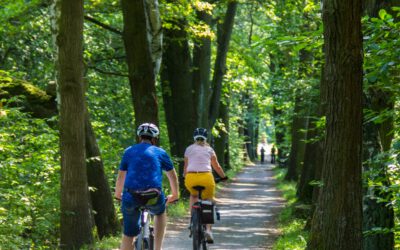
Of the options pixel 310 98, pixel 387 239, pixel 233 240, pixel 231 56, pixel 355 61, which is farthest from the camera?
pixel 231 56

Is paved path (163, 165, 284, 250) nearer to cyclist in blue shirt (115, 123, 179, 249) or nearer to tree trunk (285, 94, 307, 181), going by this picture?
tree trunk (285, 94, 307, 181)

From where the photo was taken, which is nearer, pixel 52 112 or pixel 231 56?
pixel 52 112

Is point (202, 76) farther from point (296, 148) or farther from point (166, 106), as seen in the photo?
point (296, 148)

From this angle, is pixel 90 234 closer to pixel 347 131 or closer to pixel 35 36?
pixel 347 131

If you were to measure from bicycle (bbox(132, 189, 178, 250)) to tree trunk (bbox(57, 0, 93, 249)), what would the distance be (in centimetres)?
322

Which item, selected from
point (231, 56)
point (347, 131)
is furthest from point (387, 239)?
point (231, 56)

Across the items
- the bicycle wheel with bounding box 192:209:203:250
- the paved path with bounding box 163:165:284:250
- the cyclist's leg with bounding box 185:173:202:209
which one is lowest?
the paved path with bounding box 163:165:284:250

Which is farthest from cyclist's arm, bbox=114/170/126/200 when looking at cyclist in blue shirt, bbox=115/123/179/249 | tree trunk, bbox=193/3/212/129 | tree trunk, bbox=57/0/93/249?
tree trunk, bbox=193/3/212/129

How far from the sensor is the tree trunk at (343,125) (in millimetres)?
6359

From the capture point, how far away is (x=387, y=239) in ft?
28.7

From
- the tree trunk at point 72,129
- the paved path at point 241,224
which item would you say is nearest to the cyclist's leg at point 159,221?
the tree trunk at point 72,129

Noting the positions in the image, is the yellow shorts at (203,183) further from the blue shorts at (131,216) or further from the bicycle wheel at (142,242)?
the blue shorts at (131,216)

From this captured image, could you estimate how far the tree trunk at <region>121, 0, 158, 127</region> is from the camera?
13125mm

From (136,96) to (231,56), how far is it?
54.3 feet
